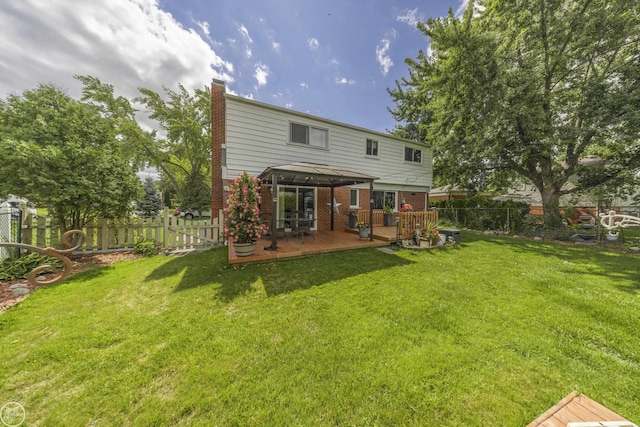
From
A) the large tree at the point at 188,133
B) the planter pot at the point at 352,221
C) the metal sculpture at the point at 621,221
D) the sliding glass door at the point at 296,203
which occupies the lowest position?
the planter pot at the point at 352,221

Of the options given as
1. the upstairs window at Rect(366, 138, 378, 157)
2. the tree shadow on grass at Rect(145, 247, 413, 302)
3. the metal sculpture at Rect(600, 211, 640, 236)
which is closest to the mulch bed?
the tree shadow on grass at Rect(145, 247, 413, 302)

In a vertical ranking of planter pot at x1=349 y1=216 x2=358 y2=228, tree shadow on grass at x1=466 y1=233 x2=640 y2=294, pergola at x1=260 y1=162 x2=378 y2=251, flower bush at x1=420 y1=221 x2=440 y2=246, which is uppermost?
pergola at x1=260 y1=162 x2=378 y2=251

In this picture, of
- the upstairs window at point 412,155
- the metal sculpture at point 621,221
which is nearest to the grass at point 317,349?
the metal sculpture at point 621,221

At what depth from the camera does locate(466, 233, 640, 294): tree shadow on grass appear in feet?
16.7

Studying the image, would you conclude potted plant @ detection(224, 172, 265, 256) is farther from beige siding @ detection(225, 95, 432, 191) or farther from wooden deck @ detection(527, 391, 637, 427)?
wooden deck @ detection(527, 391, 637, 427)

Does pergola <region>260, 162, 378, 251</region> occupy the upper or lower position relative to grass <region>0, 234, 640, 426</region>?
upper

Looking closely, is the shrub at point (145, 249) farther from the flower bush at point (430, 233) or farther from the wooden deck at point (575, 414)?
the flower bush at point (430, 233)

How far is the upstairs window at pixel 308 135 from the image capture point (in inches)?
372

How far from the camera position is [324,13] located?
Result: 9656 millimetres

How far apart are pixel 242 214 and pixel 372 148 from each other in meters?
8.51

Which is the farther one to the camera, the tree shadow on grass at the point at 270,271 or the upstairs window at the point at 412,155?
the upstairs window at the point at 412,155

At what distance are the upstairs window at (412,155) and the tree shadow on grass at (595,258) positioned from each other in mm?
6422

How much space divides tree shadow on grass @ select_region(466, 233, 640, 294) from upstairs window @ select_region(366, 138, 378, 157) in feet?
23.5

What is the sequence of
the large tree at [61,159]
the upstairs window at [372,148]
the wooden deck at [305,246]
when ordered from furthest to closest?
the upstairs window at [372,148]
the wooden deck at [305,246]
the large tree at [61,159]
